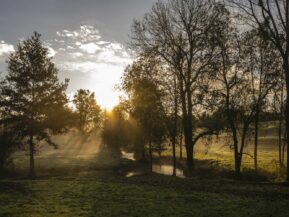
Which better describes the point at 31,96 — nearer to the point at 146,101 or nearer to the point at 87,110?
the point at 146,101

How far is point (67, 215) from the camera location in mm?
14070

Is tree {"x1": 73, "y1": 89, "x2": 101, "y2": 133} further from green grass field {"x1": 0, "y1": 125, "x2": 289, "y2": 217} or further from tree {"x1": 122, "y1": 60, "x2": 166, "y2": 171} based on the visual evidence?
green grass field {"x1": 0, "y1": 125, "x2": 289, "y2": 217}

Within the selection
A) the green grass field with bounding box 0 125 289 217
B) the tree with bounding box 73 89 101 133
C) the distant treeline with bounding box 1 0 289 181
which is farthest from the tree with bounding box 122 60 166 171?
the tree with bounding box 73 89 101 133

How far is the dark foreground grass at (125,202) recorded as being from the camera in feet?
48.1

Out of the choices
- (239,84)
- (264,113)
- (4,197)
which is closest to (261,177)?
(264,113)

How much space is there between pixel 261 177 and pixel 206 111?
27.5 ft

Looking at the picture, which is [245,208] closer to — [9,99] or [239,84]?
[239,84]

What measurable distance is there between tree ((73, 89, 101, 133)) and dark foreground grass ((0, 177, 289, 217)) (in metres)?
94.3

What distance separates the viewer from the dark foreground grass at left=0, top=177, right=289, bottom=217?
14648 mm

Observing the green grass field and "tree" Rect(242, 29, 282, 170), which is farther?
"tree" Rect(242, 29, 282, 170)

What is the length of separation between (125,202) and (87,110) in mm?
103498

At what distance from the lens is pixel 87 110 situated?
118812mm

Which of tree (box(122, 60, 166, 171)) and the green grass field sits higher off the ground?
tree (box(122, 60, 166, 171))

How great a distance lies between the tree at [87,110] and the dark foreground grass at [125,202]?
9429 centimetres
